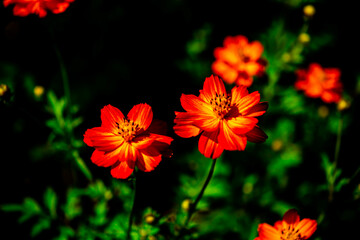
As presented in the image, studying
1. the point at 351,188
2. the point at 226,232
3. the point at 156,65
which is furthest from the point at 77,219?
the point at 351,188

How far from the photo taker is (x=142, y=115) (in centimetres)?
157

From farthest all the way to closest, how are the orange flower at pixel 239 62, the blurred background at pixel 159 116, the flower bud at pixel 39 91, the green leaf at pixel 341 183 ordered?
1. the blurred background at pixel 159 116
2. the orange flower at pixel 239 62
3. the flower bud at pixel 39 91
4. the green leaf at pixel 341 183

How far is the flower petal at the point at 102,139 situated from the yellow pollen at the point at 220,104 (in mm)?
508

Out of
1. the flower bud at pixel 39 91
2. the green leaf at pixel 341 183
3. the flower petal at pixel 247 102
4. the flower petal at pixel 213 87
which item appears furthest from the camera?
the flower bud at pixel 39 91

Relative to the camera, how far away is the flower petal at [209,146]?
1393 mm

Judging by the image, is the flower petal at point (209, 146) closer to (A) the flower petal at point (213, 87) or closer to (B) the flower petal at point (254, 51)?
(A) the flower petal at point (213, 87)

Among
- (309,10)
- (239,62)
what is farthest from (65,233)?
(309,10)

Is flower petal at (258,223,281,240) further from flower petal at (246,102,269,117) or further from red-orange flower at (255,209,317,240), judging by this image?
flower petal at (246,102,269,117)

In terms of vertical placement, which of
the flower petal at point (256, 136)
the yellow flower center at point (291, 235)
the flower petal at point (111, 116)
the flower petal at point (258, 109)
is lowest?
the yellow flower center at point (291, 235)

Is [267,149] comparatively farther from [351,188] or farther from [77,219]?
[77,219]

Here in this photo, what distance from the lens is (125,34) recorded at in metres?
3.49

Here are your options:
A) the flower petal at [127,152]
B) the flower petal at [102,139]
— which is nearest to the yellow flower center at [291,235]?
the flower petal at [127,152]

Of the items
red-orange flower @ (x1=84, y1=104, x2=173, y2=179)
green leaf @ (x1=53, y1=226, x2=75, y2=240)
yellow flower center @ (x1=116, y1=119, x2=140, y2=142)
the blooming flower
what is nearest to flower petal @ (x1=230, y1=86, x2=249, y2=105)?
the blooming flower

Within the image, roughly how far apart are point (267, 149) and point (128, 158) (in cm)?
214
